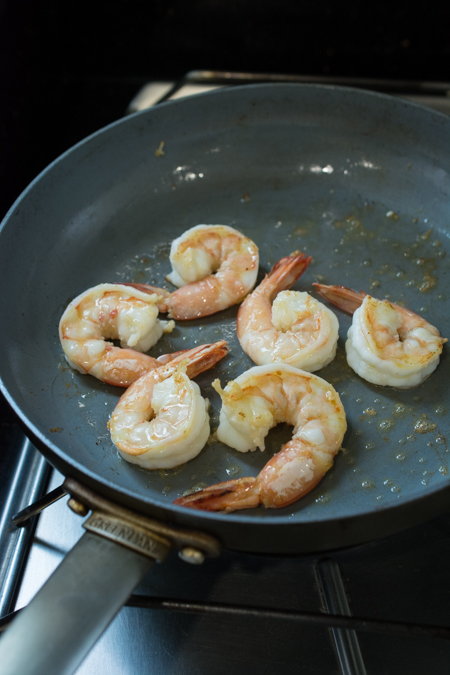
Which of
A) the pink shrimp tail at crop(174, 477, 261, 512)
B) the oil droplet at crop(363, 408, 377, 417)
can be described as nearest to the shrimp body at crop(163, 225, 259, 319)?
the oil droplet at crop(363, 408, 377, 417)

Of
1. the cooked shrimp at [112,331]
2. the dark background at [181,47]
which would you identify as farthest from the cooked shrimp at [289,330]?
the dark background at [181,47]

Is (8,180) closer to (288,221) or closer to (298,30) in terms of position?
(288,221)

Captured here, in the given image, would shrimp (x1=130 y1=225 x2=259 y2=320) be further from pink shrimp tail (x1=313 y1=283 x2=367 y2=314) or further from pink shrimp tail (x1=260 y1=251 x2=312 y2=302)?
pink shrimp tail (x1=313 y1=283 x2=367 y2=314)

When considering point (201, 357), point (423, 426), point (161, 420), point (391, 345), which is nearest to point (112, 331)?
point (201, 357)

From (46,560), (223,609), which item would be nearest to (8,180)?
(46,560)

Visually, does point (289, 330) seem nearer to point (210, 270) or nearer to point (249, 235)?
point (210, 270)

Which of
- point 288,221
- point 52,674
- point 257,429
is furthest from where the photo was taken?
point 288,221
